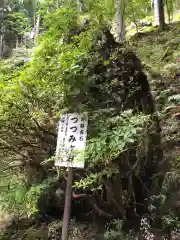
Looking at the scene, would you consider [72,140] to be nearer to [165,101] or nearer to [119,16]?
[165,101]

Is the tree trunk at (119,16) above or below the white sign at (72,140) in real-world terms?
above

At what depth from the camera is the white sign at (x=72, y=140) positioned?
3131 mm

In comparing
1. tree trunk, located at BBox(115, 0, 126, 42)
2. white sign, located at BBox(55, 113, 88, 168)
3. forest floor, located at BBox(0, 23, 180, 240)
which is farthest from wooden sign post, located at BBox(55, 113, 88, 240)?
tree trunk, located at BBox(115, 0, 126, 42)

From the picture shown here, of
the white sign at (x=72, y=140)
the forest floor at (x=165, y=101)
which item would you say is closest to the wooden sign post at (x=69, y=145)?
the white sign at (x=72, y=140)

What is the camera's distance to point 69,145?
3285 mm

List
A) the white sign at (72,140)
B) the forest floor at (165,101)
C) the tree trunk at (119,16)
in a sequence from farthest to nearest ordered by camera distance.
→ the tree trunk at (119,16), the forest floor at (165,101), the white sign at (72,140)

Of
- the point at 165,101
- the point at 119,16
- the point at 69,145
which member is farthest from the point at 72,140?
the point at 119,16

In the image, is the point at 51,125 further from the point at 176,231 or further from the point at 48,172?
the point at 176,231

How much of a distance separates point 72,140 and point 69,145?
7cm

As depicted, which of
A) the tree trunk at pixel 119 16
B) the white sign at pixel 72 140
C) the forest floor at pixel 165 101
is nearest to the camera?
the white sign at pixel 72 140

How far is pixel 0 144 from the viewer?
12.7 ft

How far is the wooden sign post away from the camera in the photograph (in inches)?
124

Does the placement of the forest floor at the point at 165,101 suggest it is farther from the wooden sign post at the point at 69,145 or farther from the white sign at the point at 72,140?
the white sign at the point at 72,140

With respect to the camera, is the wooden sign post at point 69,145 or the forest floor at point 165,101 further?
the forest floor at point 165,101
